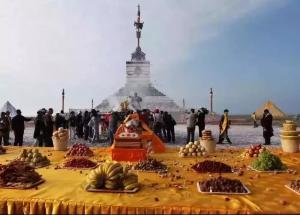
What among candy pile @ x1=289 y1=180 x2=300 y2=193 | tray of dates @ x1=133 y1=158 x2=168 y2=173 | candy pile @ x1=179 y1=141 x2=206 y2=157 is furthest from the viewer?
candy pile @ x1=179 y1=141 x2=206 y2=157

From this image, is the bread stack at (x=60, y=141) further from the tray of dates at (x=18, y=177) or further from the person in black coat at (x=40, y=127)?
the tray of dates at (x=18, y=177)

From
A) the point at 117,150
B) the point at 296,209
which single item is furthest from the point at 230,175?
the point at 117,150

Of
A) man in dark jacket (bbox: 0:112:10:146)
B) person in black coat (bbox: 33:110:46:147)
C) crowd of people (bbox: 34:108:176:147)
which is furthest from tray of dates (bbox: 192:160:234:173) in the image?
man in dark jacket (bbox: 0:112:10:146)

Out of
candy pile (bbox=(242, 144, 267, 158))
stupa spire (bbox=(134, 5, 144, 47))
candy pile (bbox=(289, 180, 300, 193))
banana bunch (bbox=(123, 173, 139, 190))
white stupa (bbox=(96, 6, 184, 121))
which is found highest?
stupa spire (bbox=(134, 5, 144, 47))

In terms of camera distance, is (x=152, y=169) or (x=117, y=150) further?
(x=117, y=150)

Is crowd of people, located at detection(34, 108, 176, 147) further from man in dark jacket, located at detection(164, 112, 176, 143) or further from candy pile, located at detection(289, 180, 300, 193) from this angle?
candy pile, located at detection(289, 180, 300, 193)

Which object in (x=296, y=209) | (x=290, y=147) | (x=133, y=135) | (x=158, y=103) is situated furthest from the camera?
(x=158, y=103)

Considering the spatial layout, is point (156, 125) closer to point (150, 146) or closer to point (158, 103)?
point (150, 146)

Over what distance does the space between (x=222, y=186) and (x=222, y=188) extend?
0.20 feet

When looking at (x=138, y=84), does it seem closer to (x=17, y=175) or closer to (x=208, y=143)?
(x=208, y=143)

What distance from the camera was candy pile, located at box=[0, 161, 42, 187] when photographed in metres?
5.03

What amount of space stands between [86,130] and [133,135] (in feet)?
34.0

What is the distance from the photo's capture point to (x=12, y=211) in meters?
4.41

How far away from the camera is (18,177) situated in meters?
5.09
